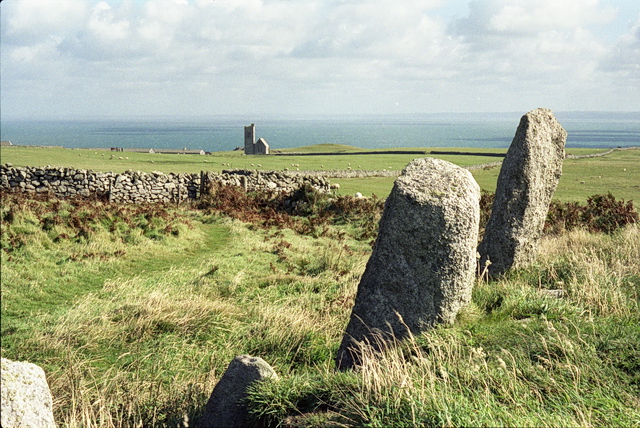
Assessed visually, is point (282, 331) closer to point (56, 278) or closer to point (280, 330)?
point (280, 330)

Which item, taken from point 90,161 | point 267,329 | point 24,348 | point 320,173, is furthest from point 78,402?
point 90,161

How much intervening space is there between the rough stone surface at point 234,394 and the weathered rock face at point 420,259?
1266 millimetres

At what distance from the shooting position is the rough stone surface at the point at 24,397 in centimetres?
576

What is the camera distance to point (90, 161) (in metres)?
41.6

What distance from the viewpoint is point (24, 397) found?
590cm

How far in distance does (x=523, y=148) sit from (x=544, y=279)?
115 inches

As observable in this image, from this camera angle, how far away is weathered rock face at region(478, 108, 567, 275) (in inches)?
452

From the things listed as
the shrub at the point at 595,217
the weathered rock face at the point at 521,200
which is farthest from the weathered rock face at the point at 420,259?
the shrub at the point at 595,217

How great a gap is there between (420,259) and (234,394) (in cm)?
275

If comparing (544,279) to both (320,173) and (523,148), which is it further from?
(320,173)

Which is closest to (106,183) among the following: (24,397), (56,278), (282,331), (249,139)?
(56,278)

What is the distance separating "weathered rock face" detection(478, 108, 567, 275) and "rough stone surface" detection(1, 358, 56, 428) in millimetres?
8540

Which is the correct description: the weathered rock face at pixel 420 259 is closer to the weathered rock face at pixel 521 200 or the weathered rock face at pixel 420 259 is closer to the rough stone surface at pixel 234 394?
the rough stone surface at pixel 234 394

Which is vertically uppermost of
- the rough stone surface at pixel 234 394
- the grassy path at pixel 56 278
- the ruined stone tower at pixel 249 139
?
the ruined stone tower at pixel 249 139
